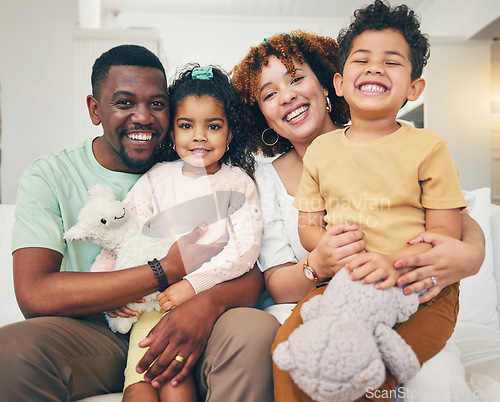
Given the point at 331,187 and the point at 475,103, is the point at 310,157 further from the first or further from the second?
the point at 475,103

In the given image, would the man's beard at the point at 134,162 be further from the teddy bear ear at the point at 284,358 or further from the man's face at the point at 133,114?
the teddy bear ear at the point at 284,358

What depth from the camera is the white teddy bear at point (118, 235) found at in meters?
1.24

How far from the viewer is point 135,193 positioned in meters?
1.38

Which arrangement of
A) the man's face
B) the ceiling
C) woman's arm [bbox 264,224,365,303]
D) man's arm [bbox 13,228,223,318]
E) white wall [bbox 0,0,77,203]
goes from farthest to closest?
the ceiling → white wall [bbox 0,0,77,203] → the man's face → man's arm [bbox 13,228,223,318] → woman's arm [bbox 264,224,365,303]

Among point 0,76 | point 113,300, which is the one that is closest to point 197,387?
point 113,300

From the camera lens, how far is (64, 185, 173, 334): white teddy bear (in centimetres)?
124

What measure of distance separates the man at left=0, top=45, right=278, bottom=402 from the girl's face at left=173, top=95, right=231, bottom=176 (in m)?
0.09

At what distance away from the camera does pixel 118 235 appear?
1.30m

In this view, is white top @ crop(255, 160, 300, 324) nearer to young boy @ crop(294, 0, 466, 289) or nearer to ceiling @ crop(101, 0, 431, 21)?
young boy @ crop(294, 0, 466, 289)

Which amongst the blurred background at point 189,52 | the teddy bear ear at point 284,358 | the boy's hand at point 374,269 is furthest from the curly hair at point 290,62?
the blurred background at point 189,52

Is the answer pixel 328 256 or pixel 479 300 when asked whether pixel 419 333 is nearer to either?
pixel 328 256

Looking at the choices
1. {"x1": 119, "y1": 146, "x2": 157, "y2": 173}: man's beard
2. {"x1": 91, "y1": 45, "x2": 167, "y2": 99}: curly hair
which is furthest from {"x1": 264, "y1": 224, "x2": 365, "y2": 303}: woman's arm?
{"x1": 91, "y1": 45, "x2": 167, "y2": 99}: curly hair

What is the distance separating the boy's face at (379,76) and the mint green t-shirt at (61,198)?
31.8 inches

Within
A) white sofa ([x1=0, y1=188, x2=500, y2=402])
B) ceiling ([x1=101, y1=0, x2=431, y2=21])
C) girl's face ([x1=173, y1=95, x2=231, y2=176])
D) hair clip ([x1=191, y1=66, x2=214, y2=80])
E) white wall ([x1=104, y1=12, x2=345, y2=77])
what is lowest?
white sofa ([x1=0, y1=188, x2=500, y2=402])
